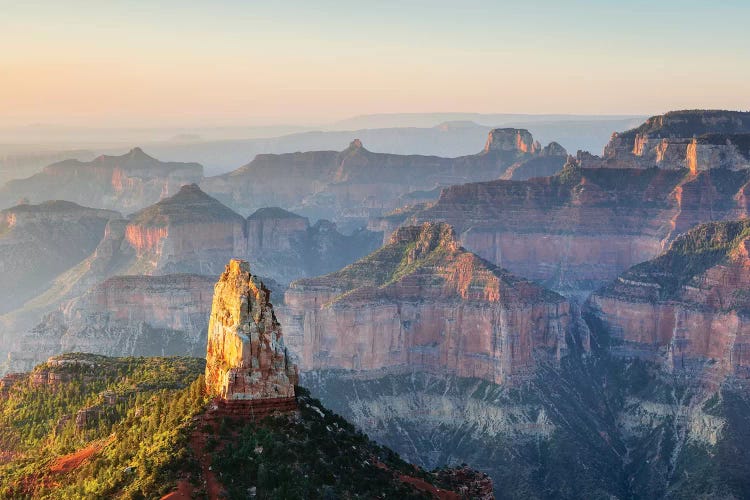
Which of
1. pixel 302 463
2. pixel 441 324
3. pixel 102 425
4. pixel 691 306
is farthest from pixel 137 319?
pixel 302 463

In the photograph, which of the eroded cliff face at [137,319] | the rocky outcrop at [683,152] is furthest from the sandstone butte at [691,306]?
the eroded cliff face at [137,319]

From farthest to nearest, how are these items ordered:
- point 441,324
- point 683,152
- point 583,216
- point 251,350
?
point 683,152 → point 583,216 → point 441,324 → point 251,350

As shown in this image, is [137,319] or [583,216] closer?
[137,319]

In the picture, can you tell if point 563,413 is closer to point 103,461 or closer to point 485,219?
point 485,219

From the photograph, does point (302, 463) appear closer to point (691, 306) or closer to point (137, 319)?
point (691, 306)

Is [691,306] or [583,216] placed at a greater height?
[583,216]

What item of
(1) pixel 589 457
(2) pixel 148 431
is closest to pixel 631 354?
(1) pixel 589 457
